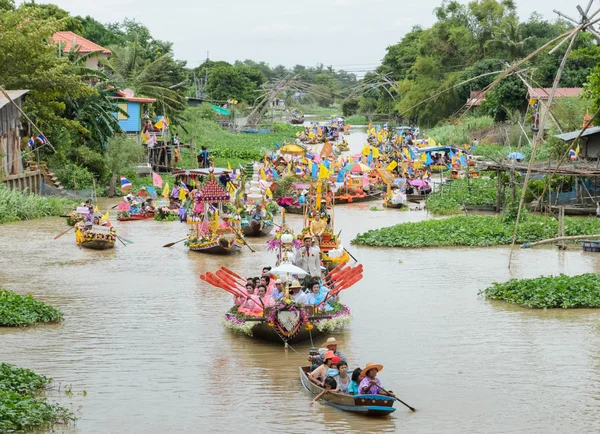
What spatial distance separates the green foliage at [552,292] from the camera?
779 inches

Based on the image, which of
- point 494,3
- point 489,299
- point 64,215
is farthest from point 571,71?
point 489,299

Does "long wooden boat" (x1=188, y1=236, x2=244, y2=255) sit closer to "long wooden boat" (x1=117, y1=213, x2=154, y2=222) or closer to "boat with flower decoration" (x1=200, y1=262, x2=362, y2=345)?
"long wooden boat" (x1=117, y1=213, x2=154, y2=222)

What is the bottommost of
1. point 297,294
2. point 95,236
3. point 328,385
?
point 328,385

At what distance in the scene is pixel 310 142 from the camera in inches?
2965

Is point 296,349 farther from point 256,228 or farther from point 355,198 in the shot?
point 355,198

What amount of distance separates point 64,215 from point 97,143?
25.6 feet

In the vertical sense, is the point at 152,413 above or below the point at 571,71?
below

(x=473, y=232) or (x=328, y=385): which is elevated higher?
(x=473, y=232)

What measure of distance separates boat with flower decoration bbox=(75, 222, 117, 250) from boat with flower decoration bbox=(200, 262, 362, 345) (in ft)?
36.2

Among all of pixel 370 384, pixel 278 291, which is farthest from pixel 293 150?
pixel 370 384

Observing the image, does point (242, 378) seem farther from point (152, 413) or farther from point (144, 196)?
point (144, 196)

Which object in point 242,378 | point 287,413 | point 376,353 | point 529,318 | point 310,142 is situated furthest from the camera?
point 310,142

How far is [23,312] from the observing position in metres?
18.5

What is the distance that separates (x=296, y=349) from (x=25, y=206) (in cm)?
2046
